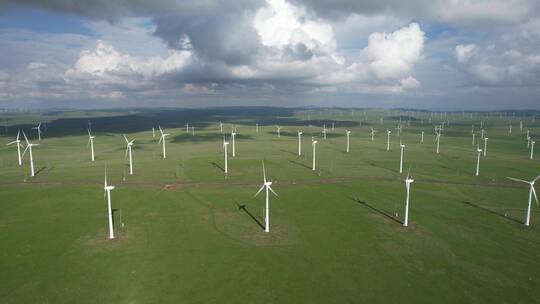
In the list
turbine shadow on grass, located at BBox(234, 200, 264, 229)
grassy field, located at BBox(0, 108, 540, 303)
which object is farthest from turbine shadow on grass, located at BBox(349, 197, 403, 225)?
turbine shadow on grass, located at BBox(234, 200, 264, 229)

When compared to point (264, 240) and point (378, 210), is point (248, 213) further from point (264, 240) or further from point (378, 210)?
point (378, 210)

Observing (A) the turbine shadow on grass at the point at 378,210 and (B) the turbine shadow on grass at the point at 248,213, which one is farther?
(A) the turbine shadow on grass at the point at 378,210

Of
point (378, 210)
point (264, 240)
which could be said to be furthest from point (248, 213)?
point (378, 210)

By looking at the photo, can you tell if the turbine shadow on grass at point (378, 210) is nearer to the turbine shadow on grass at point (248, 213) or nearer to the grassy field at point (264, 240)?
the grassy field at point (264, 240)

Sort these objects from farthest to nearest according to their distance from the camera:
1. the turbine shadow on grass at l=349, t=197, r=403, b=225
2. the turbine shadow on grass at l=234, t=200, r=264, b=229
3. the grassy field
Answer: the turbine shadow on grass at l=349, t=197, r=403, b=225 → the turbine shadow on grass at l=234, t=200, r=264, b=229 → the grassy field

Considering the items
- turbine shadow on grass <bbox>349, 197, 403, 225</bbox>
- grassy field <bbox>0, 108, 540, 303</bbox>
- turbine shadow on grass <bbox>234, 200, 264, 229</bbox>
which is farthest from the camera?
turbine shadow on grass <bbox>349, 197, 403, 225</bbox>

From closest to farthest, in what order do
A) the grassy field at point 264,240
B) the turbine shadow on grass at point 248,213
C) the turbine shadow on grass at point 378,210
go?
the grassy field at point 264,240 → the turbine shadow on grass at point 248,213 → the turbine shadow on grass at point 378,210

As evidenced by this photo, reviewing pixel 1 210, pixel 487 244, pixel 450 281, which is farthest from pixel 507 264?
pixel 1 210

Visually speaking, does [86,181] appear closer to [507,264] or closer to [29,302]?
[29,302]

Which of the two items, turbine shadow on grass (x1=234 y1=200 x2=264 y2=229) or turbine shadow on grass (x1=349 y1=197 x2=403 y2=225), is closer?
turbine shadow on grass (x1=234 y1=200 x2=264 y2=229)

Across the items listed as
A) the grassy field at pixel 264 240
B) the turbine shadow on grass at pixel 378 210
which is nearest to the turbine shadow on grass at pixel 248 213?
the grassy field at pixel 264 240

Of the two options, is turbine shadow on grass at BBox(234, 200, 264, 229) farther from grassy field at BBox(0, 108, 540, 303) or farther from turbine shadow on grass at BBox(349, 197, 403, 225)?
turbine shadow on grass at BBox(349, 197, 403, 225)
